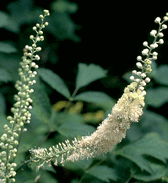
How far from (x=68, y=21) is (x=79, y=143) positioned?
3.90 m

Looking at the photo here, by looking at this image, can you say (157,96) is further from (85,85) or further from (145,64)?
(145,64)

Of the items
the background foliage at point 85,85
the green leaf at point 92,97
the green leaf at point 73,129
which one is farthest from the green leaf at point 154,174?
the green leaf at point 92,97

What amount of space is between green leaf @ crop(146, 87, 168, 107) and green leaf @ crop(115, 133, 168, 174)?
696 mm

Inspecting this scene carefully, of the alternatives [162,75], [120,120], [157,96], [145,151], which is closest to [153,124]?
[157,96]

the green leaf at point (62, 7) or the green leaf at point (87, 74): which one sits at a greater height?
the green leaf at point (62, 7)

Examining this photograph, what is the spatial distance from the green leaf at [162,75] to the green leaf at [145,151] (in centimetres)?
92

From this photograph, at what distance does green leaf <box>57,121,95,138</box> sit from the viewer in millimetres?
2740

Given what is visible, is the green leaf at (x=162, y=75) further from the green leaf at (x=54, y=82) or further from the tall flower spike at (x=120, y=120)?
the tall flower spike at (x=120, y=120)

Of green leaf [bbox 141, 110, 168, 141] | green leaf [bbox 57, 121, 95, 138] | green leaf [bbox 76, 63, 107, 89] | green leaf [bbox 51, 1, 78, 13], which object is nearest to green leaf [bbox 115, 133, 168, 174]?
green leaf [bbox 57, 121, 95, 138]

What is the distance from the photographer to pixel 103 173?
2670mm

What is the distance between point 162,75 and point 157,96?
0.24 metres

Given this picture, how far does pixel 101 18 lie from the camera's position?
6.93m

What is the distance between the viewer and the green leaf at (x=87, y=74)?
340 cm

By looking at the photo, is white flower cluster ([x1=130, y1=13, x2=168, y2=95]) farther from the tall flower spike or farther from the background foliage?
the background foliage
